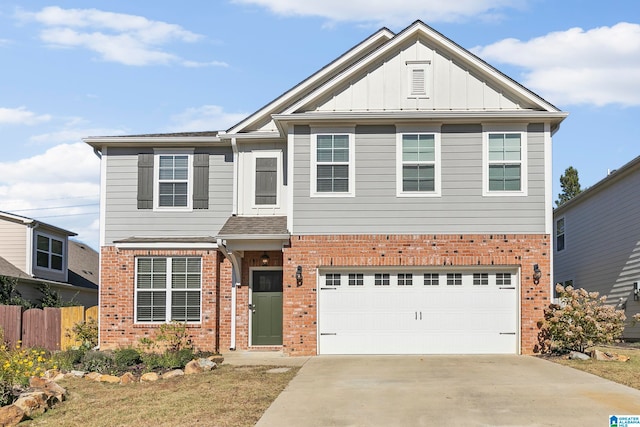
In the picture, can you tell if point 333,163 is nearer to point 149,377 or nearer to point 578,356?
point 149,377

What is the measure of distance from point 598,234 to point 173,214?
14.5 meters

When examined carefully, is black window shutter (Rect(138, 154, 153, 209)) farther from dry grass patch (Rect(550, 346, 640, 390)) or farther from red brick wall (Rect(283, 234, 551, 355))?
dry grass patch (Rect(550, 346, 640, 390))

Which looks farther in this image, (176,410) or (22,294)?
(22,294)

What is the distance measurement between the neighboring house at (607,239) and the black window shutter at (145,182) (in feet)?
44.8

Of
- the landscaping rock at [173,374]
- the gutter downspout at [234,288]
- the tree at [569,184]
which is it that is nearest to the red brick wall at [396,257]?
the gutter downspout at [234,288]

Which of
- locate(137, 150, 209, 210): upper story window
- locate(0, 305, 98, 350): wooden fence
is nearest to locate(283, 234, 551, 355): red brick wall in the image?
locate(137, 150, 209, 210): upper story window

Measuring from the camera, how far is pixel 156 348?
20031 millimetres

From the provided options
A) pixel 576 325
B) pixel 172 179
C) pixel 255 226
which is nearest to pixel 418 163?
pixel 255 226

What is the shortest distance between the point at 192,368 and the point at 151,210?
251 inches

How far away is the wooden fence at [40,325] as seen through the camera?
23.6 m

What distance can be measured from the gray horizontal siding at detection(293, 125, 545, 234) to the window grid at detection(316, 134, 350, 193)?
0.25 meters

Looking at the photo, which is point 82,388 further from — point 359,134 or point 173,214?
point 359,134

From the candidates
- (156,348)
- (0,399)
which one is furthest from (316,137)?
(0,399)

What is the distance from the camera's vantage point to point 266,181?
2109 centimetres
